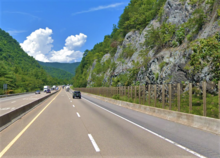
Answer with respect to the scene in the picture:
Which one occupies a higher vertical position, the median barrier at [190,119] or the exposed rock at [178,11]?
the exposed rock at [178,11]

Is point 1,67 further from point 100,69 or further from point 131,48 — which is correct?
point 131,48

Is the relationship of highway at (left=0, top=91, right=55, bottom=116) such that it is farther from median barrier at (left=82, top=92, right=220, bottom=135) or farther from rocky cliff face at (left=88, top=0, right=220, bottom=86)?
rocky cliff face at (left=88, top=0, right=220, bottom=86)

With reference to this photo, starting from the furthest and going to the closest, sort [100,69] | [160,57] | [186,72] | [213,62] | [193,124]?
[100,69] < [160,57] < [186,72] < [213,62] < [193,124]

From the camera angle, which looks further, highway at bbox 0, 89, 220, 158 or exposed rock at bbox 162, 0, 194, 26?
exposed rock at bbox 162, 0, 194, 26

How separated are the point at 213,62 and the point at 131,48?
34773mm

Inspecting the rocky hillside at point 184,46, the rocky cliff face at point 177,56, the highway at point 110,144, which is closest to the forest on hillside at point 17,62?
the rocky hillside at point 184,46

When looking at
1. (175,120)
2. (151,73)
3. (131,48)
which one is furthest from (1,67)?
(175,120)

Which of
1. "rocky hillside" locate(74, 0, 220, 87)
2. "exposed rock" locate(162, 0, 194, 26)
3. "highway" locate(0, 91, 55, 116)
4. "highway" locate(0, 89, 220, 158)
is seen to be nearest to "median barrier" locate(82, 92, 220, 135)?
"highway" locate(0, 89, 220, 158)

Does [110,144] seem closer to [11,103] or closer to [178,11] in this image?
[11,103]

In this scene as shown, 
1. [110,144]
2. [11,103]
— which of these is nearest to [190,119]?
[110,144]

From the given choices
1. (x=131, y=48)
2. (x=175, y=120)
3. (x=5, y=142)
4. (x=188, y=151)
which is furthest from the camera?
(x=131, y=48)

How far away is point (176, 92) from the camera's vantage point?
13703mm

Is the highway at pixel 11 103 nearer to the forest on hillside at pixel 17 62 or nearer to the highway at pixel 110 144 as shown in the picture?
the highway at pixel 110 144

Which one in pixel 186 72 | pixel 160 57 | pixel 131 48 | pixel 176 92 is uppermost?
pixel 131 48
